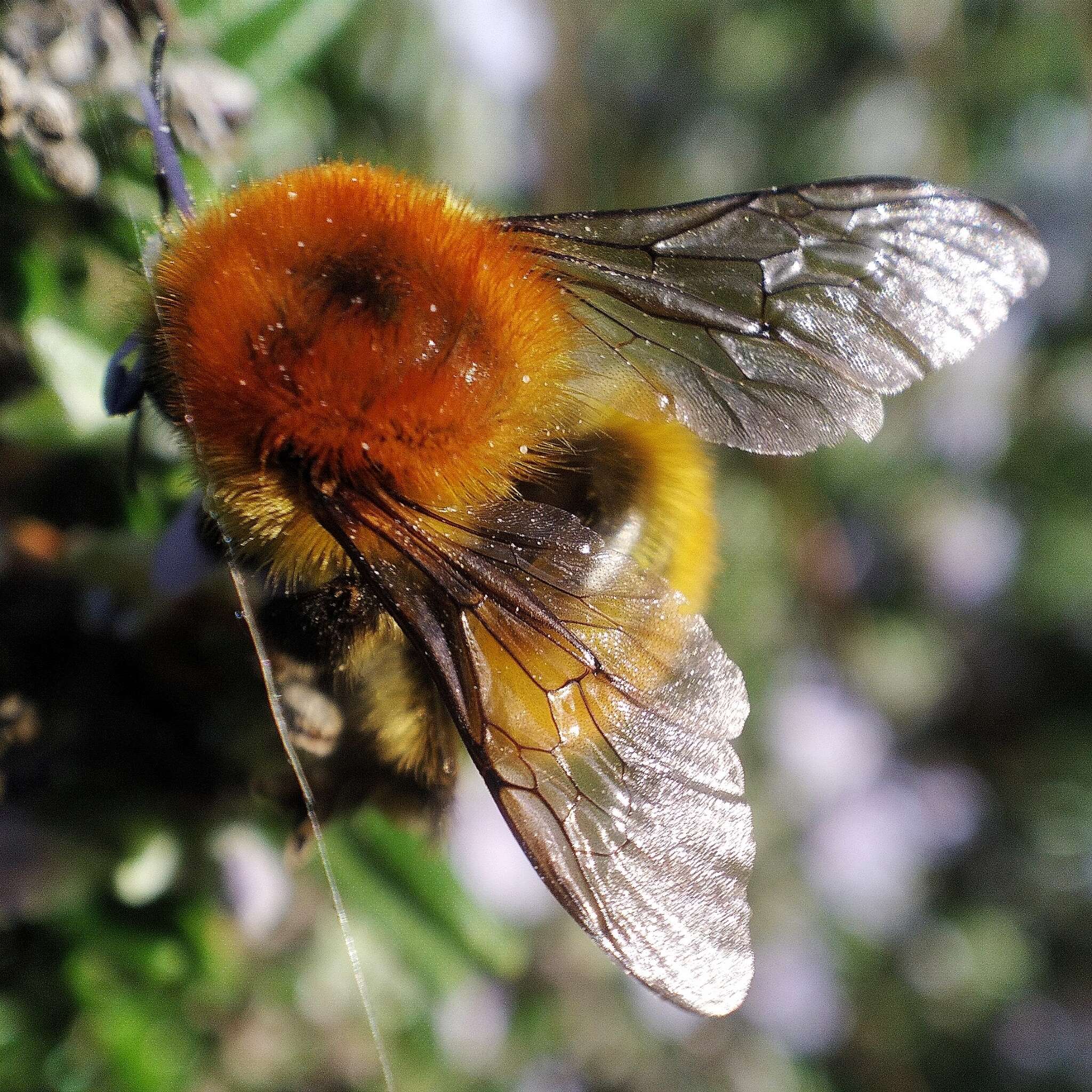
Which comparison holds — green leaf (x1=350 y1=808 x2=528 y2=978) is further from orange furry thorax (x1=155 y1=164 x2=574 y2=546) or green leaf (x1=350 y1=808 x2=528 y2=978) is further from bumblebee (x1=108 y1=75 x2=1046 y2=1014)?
orange furry thorax (x1=155 y1=164 x2=574 y2=546)

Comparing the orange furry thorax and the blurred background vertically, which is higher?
the orange furry thorax

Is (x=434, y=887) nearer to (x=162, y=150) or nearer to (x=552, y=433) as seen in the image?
(x=552, y=433)

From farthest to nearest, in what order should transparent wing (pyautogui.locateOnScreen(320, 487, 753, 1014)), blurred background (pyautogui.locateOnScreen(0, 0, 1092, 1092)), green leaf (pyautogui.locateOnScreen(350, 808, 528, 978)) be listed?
green leaf (pyautogui.locateOnScreen(350, 808, 528, 978)) < blurred background (pyautogui.locateOnScreen(0, 0, 1092, 1092)) < transparent wing (pyautogui.locateOnScreen(320, 487, 753, 1014))

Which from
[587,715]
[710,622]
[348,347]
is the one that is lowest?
[710,622]

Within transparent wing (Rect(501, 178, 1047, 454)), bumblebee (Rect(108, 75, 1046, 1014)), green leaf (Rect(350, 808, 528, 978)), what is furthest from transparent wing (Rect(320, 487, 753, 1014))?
green leaf (Rect(350, 808, 528, 978))

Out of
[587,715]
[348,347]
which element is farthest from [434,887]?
[348,347]

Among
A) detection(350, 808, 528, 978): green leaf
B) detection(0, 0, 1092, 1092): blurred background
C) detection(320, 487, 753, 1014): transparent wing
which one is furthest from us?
detection(350, 808, 528, 978): green leaf

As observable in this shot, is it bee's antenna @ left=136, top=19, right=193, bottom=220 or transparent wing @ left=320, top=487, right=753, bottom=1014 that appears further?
bee's antenna @ left=136, top=19, right=193, bottom=220
